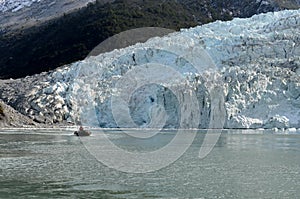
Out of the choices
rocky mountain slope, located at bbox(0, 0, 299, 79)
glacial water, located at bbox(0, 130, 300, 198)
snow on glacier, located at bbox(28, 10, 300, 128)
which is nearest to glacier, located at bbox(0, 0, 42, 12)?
rocky mountain slope, located at bbox(0, 0, 299, 79)

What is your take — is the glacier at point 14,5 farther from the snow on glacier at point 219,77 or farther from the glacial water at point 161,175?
the glacial water at point 161,175

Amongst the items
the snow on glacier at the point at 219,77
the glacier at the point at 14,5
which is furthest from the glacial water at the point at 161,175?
the glacier at the point at 14,5

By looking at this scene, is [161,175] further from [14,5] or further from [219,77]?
[14,5]

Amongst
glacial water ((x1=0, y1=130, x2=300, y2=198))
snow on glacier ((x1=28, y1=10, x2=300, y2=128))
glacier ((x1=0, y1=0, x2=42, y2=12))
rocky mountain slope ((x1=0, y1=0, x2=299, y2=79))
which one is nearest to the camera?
glacial water ((x1=0, y1=130, x2=300, y2=198))

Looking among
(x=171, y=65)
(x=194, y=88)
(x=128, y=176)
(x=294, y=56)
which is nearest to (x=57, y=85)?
(x=171, y=65)

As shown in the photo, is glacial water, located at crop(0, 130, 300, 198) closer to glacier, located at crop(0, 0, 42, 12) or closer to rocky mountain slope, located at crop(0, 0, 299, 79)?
rocky mountain slope, located at crop(0, 0, 299, 79)

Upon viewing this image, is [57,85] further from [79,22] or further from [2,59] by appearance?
[2,59]
